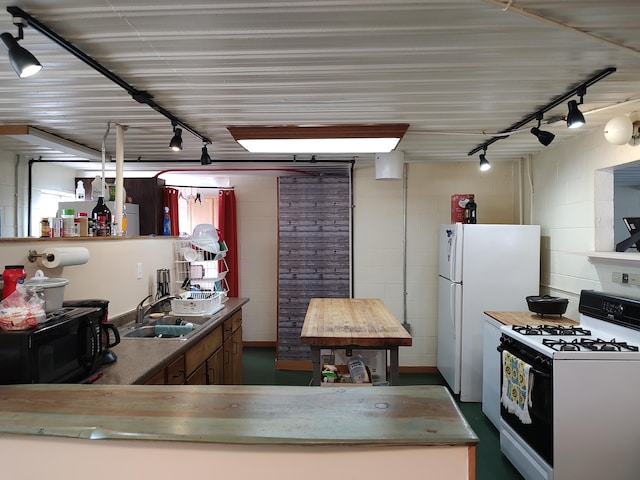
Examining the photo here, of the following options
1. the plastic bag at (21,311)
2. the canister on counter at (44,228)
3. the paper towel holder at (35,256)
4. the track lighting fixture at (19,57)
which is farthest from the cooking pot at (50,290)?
the track lighting fixture at (19,57)

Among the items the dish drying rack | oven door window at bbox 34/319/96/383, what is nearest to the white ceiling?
the dish drying rack

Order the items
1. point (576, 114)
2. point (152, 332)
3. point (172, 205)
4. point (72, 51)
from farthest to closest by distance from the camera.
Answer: point (172, 205), point (152, 332), point (576, 114), point (72, 51)

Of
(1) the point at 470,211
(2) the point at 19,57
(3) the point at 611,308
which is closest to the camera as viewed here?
(2) the point at 19,57

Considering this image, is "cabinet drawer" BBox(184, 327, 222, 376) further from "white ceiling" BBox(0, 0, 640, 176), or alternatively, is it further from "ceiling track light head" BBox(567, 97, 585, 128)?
"ceiling track light head" BBox(567, 97, 585, 128)

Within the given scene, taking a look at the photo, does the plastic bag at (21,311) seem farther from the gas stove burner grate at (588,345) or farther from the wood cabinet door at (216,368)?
the gas stove burner grate at (588,345)

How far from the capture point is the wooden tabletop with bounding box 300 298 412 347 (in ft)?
7.83

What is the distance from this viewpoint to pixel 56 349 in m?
1.62

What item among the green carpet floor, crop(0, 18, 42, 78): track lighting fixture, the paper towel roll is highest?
crop(0, 18, 42, 78): track lighting fixture

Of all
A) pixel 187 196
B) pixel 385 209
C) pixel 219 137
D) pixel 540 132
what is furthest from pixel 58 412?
pixel 187 196

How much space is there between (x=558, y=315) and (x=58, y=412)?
137 inches

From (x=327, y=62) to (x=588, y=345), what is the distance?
2.31 metres

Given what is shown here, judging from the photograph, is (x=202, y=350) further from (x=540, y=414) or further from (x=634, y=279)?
(x=634, y=279)

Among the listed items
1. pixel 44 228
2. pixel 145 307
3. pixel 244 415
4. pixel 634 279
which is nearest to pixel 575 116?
pixel 634 279

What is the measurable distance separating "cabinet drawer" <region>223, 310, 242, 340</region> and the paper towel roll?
1.41 metres
